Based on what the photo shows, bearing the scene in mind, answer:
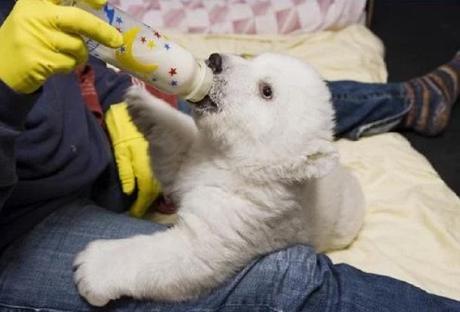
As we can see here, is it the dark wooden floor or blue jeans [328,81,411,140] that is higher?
blue jeans [328,81,411,140]

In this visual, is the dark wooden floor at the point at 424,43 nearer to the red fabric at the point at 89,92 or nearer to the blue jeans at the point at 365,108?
the blue jeans at the point at 365,108

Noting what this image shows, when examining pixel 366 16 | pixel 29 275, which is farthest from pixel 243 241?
pixel 366 16

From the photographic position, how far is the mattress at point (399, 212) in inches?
47.4

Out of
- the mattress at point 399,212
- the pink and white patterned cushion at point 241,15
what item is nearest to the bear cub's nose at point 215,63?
the mattress at point 399,212

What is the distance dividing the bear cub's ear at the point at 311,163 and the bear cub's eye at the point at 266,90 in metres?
0.10

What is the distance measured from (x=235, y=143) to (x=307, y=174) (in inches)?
5.0

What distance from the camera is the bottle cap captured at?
33.4 inches

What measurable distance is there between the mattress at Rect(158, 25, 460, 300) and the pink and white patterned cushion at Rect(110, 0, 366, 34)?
0.65 feet

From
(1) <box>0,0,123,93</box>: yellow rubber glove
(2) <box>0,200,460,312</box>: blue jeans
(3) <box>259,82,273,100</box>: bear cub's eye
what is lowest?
(2) <box>0,200,460,312</box>: blue jeans

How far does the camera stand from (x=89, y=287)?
91 centimetres

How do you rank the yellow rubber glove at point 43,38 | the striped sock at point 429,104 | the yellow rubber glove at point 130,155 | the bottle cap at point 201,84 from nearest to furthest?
1. the yellow rubber glove at point 43,38
2. the bottle cap at point 201,84
3. the yellow rubber glove at point 130,155
4. the striped sock at point 429,104

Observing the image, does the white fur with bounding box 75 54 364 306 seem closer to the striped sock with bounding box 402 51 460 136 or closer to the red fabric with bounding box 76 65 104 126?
the red fabric with bounding box 76 65 104 126

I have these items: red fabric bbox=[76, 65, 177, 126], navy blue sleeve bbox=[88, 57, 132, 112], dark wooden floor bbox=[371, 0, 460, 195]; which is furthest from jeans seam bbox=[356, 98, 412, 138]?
navy blue sleeve bbox=[88, 57, 132, 112]

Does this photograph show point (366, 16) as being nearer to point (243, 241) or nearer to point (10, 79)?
point (243, 241)
